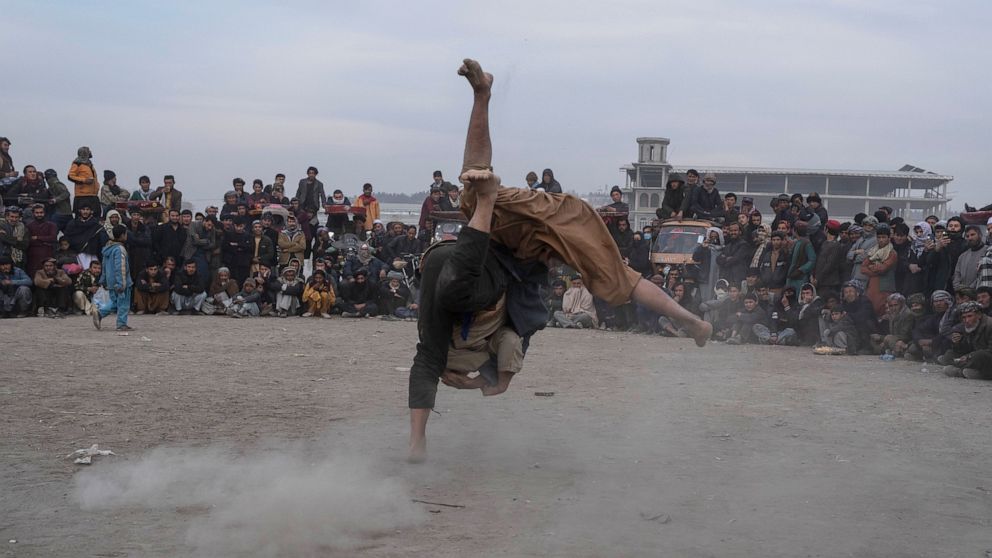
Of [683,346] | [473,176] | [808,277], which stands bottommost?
[683,346]

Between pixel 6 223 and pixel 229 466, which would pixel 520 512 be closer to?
pixel 229 466

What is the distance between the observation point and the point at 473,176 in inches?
205

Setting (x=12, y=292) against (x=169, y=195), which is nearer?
(x=12, y=292)

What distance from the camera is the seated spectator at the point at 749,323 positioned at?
14.1 m

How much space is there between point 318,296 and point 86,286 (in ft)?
12.4

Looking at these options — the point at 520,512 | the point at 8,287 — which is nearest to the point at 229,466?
the point at 520,512

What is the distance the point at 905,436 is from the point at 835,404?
55.4 inches

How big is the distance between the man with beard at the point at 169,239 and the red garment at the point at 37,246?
1670 millimetres

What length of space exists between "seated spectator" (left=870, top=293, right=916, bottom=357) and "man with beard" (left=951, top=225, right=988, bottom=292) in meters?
0.65

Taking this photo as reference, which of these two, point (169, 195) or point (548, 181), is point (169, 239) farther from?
point (548, 181)

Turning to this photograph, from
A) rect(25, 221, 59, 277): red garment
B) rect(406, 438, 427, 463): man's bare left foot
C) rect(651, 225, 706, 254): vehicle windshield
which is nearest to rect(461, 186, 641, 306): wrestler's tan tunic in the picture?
rect(406, 438, 427, 463): man's bare left foot

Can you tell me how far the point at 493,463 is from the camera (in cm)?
593

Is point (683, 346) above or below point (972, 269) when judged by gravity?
below

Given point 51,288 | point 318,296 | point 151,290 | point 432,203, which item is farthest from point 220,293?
point 432,203
